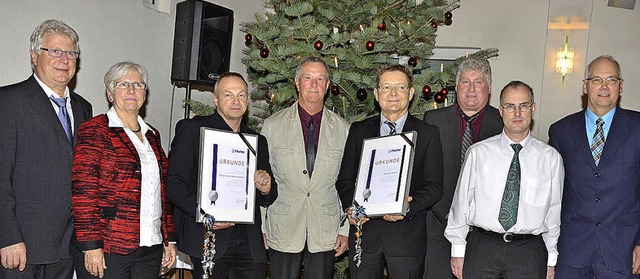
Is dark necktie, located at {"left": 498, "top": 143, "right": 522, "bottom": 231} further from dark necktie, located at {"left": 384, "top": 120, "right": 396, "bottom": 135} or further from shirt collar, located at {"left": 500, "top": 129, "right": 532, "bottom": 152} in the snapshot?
dark necktie, located at {"left": 384, "top": 120, "right": 396, "bottom": 135}

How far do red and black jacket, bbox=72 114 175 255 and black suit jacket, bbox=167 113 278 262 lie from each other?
23 cm

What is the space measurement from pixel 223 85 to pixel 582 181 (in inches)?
78.2

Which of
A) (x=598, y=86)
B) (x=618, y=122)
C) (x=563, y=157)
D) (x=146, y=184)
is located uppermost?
(x=598, y=86)

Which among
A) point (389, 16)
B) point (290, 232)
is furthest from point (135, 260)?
point (389, 16)

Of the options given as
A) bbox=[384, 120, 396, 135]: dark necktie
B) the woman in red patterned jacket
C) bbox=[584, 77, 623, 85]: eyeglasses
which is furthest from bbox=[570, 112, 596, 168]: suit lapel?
the woman in red patterned jacket

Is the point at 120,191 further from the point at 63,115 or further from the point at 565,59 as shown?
the point at 565,59

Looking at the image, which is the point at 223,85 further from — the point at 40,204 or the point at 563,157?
the point at 563,157

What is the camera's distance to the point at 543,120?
5.77 m

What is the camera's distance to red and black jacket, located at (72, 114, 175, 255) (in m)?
2.32

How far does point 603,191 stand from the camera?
2.86 meters

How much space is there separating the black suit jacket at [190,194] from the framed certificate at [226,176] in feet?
0.30

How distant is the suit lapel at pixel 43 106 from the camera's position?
253 centimetres

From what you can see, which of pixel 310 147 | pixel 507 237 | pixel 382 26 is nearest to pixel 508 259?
pixel 507 237

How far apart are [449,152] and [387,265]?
775 millimetres
